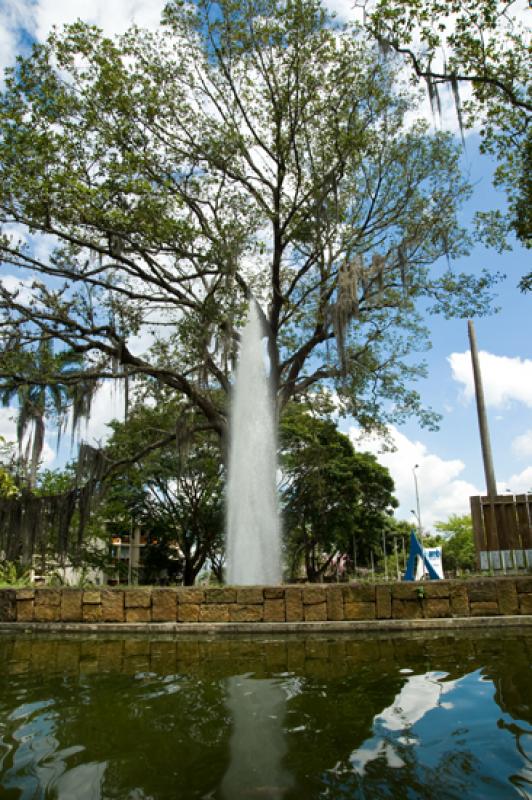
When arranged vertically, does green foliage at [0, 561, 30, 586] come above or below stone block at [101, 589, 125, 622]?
above

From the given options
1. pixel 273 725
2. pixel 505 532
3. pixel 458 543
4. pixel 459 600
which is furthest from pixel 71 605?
pixel 458 543

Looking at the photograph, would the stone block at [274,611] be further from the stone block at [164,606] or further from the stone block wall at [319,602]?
the stone block at [164,606]

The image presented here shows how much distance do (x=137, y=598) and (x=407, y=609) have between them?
3.69 m

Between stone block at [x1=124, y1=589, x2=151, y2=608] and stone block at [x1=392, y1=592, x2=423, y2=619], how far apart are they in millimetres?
3355

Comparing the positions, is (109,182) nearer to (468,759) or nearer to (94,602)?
(94,602)

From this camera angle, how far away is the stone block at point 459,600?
7.63 m

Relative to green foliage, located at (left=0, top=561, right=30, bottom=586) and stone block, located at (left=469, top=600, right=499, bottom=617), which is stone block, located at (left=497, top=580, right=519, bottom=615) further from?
green foliage, located at (left=0, top=561, right=30, bottom=586)

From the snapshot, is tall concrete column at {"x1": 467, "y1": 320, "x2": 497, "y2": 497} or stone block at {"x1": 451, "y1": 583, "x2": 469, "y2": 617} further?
tall concrete column at {"x1": 467, "y1": 320, "x2": 497, "y2": 497}

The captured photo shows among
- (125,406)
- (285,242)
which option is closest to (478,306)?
(285,242)

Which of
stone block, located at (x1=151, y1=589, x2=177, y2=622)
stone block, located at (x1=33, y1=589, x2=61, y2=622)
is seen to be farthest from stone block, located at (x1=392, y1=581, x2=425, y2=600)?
stone block, located at (x1=33, y1=589, x2=61, y2=622)

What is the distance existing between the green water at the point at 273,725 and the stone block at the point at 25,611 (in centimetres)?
260

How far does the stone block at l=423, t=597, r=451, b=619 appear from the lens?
7.62m

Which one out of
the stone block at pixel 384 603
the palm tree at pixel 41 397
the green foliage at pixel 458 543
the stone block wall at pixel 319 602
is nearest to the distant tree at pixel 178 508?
the palm tree at pixel 41 397

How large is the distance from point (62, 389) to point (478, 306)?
422 inches
